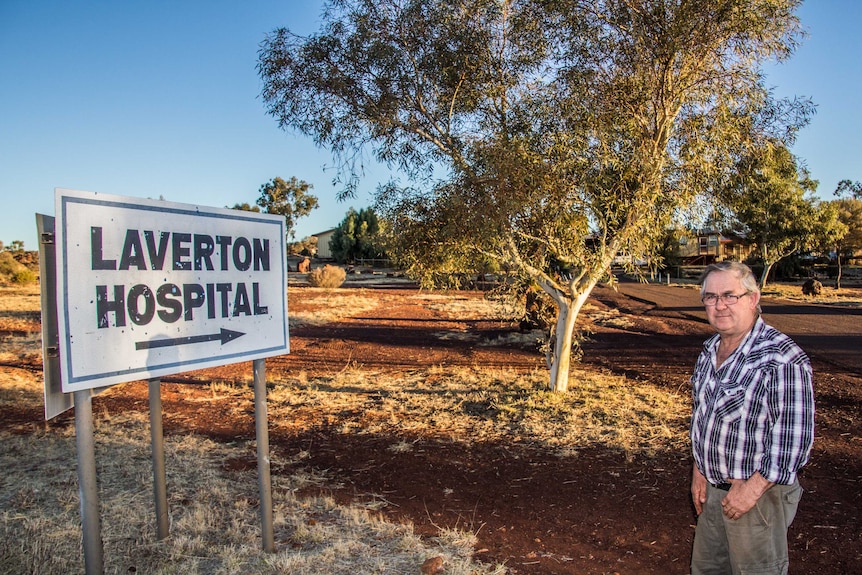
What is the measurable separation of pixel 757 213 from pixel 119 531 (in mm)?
32824

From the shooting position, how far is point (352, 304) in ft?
84.1

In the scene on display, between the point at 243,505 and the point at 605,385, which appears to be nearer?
the point at 243,505

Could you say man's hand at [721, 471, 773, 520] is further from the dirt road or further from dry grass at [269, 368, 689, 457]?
the dirt road

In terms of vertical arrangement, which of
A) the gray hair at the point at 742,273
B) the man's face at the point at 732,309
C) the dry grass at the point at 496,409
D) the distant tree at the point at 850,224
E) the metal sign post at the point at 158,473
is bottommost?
the dry grass at the point at 496,409

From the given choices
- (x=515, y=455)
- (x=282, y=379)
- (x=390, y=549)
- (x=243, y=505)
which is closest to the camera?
(x=390, y=549)

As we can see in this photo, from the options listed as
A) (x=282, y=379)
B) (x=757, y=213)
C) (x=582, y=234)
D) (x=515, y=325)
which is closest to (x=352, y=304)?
(x=515, y=325)

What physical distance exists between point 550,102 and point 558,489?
473cm

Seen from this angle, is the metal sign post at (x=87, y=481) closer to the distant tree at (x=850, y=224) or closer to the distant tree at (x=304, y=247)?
the distant tree at (x=850, y=224)

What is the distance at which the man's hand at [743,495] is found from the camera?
8.29 ft

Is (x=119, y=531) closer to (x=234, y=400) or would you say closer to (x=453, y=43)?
(x=234, y=400)

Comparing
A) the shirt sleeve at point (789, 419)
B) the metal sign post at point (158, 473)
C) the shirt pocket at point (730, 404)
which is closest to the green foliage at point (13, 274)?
the metal sign post at point (158, 473)

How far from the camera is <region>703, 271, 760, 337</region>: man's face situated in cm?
272

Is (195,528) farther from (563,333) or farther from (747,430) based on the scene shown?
(563,333)

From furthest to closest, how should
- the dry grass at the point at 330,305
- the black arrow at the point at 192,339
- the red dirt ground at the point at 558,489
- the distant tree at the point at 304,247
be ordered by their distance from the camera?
the distant tree at the point at 304,247, the dry grass at the point at 330,305, the red dirt ground at the point at 558,489, the black arrow at the point at 192,339
